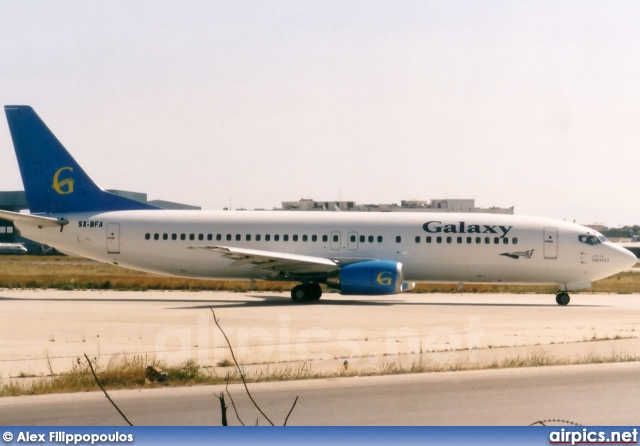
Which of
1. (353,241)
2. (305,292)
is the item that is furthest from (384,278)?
(305,292)

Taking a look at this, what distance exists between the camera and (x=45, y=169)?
32688mm

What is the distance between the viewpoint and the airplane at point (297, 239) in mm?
31078

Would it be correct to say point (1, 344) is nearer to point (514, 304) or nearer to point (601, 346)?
point (601, 346)

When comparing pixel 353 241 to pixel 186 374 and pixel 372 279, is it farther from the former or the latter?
pixel 186 374

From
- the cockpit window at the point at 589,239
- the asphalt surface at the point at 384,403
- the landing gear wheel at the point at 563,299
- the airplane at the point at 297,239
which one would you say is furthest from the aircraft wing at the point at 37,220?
the asphalt surface at the point at 384,403

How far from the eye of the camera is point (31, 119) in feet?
107

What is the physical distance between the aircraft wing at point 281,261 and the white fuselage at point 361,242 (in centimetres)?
70

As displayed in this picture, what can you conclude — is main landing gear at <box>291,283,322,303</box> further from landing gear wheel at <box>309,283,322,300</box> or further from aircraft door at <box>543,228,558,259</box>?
aircraft door at <box>543,228,558,259</box>

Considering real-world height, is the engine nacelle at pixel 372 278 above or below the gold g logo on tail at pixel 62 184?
below

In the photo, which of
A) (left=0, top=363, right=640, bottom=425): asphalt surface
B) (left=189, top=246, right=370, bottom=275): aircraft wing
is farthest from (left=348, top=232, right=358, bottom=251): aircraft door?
(left=0, top=363, right=640, bottom=425): asphalt surface

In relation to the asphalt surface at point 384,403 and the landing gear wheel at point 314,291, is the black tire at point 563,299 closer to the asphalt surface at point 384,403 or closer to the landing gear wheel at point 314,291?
the landing gear wheel at point 314,291

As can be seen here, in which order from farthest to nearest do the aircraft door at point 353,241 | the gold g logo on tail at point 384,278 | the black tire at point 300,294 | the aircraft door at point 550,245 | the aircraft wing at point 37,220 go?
the aircraft door at point 353,241 → the aircraft wing at point 37,220 → the aircraft door at point 550,245 → the black tire at point 300,294 → the gold g logo on tail at point 384,278

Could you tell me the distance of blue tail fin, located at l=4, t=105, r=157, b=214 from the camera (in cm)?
3253
